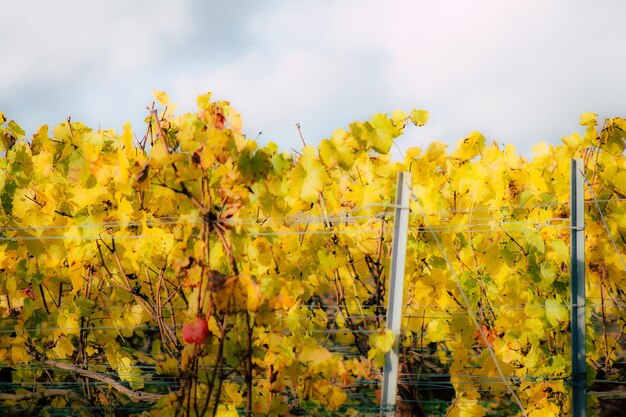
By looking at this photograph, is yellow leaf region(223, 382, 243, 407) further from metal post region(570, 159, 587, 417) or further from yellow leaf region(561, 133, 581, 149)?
yellow leaf region(561, 133, 581, 149)

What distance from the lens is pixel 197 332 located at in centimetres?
228

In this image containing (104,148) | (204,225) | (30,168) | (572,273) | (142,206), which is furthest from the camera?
(30,168)

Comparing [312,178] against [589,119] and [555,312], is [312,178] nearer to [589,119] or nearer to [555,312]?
[555,312]

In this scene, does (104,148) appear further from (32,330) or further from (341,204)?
(341,204)

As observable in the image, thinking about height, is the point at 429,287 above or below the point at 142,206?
below

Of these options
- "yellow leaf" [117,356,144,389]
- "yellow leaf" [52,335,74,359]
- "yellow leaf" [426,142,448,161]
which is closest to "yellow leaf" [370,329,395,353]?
"yellow leaf" [426,142,448,161]

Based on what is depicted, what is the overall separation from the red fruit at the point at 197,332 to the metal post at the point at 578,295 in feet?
A: 4.85

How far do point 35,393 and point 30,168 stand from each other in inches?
53.2

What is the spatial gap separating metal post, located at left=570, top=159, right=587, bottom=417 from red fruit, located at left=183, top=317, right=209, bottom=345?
1479 mm

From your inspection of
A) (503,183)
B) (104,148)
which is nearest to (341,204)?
(503,183)

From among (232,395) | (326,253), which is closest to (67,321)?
(232,395)

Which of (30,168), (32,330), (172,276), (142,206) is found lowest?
(32,330)

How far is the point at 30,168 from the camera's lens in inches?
148

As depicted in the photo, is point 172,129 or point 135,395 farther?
point 135,395
